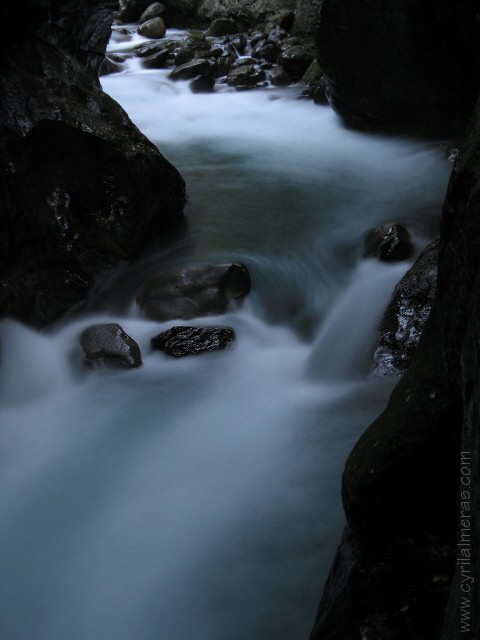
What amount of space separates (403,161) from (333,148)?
1.26m

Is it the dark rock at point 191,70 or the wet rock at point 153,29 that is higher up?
the wet rock at point 153,29

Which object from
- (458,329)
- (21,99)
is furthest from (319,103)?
(458,329)

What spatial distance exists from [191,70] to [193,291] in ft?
33.6

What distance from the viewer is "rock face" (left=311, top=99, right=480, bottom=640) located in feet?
6.39

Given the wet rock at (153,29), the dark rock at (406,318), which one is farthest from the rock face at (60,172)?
the wet rock at (153,29)

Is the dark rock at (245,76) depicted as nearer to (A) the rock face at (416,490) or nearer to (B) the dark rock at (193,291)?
(B) the dark rock at (193,291)

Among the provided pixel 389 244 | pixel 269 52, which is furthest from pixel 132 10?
pixel 389 244

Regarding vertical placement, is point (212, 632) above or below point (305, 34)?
below

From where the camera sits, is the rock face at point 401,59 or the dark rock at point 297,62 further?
the dark rock at point 297,62

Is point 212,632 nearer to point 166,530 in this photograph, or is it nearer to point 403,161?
point 166,530

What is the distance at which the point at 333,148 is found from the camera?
9250 mm

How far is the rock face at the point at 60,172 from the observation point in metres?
5.21

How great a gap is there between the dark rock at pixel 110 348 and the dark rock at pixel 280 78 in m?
9.98

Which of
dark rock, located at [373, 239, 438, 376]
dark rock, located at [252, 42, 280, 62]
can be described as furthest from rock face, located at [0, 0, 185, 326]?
dark rock, located at [252, 42, 280, 62]
